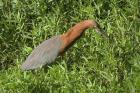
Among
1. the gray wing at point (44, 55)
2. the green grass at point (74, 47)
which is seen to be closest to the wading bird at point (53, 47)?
the gray wing at point (44, 55)

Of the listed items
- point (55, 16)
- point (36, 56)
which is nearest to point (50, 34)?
point (55, 16)

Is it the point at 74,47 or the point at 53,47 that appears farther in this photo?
the point at 74,47

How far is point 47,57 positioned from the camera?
15.8 feet

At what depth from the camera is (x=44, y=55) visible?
4840 millimetres

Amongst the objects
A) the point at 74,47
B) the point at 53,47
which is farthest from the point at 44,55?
the point at 74,47

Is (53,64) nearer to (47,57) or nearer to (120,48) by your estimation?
(47,57)

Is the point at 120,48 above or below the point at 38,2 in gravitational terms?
below

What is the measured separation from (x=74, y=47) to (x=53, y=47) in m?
0.42

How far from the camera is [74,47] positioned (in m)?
5.26

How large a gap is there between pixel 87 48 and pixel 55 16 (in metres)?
0.65

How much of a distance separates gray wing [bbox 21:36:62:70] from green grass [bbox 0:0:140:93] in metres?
0.09

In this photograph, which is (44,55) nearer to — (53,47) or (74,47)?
(53,47)

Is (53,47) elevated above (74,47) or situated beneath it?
elevated above

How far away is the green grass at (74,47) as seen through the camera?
4.54 meters
